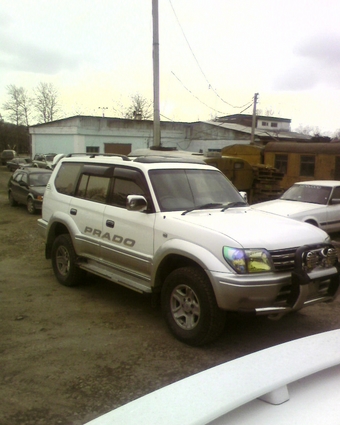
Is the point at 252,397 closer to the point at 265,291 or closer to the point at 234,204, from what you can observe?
the point at 265,291

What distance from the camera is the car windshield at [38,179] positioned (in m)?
16.2

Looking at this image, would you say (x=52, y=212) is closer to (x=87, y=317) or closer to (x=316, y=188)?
(x=87, y=317)

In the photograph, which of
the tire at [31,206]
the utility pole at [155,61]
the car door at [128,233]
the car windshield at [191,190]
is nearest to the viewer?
the car door at [128,233]

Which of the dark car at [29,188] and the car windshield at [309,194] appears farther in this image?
the dark car at [29,188]

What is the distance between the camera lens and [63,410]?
3.44m

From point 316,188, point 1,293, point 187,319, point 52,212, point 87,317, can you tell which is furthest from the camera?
point 316,188

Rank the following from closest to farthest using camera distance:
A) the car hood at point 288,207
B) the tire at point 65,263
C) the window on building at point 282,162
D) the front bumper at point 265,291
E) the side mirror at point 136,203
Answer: the front bumper at point 265,291, the side mirror at point 136,203, the tire at point 65,263, the car hood at point 288,207, the window on building at point 282,162

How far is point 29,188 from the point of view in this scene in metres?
15.9

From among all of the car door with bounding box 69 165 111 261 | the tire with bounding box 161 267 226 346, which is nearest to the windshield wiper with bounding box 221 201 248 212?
the tire with bounding box 161 267 226 346

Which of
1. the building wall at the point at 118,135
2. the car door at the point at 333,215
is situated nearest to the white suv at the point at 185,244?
the car door at the point at 333,215

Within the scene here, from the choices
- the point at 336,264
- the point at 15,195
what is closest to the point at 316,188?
the point at 336,264

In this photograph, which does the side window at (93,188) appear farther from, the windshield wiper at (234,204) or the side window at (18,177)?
the side window at (18,177)

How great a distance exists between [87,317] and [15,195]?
12.6 m

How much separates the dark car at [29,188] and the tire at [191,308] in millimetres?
11207
